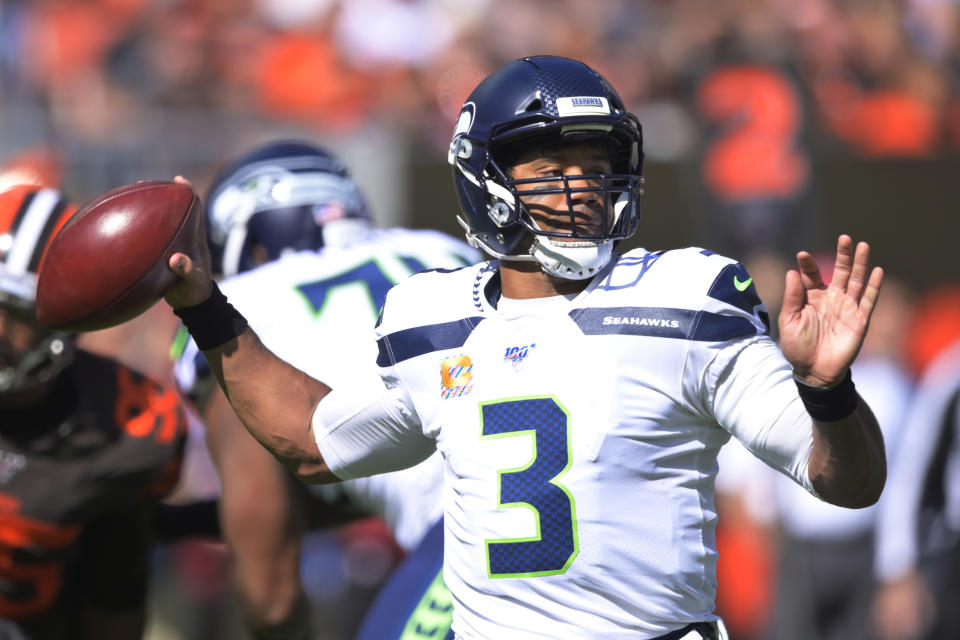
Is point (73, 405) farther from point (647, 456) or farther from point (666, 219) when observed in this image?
point (666, 219)

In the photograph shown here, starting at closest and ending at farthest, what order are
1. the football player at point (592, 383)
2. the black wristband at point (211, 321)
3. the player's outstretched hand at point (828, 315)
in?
the player's outstretched hand at point (828, 315)
the football player at point (592, 383)
the black wristband at point (211, 321)

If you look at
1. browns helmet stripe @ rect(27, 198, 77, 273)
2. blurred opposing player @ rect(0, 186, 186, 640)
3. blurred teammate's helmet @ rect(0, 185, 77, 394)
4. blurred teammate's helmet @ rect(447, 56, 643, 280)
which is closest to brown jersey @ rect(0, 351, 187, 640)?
blurred opposing player @ rect(0, 186, 186, 640)

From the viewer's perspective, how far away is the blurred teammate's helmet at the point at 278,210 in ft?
14.2

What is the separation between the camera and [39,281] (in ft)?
9.11

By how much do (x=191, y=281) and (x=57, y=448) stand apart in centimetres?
130

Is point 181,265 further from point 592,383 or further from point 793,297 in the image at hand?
point 793,297

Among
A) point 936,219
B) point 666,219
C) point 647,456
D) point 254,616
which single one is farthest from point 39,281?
point 936,219

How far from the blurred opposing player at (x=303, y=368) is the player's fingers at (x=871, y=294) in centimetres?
168

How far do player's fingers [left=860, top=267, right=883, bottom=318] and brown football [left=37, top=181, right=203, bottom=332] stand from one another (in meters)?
1.33

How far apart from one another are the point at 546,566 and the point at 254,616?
68.4 inches

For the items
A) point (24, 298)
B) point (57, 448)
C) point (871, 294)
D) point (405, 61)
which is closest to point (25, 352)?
point (24, 298)

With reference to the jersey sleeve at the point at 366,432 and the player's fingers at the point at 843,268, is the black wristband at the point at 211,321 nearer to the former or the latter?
the jersey sleeve at the point at 366,432

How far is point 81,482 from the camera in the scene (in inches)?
150

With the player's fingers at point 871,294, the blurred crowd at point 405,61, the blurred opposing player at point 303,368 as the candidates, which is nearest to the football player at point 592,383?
the player's fingers at point 871,294
